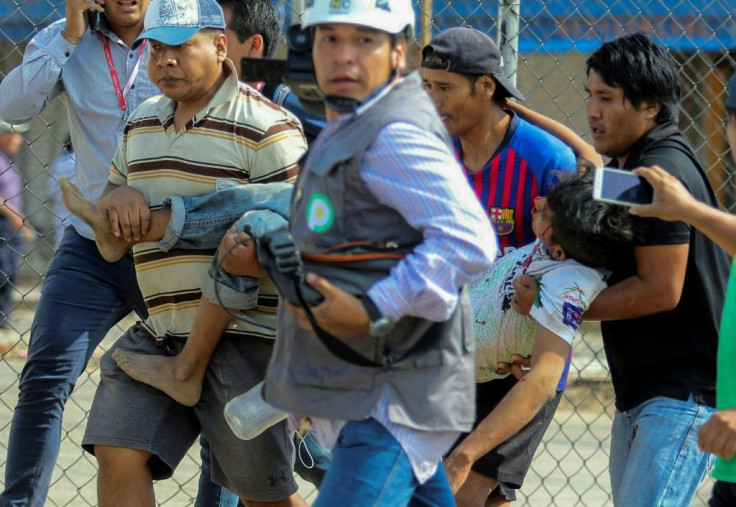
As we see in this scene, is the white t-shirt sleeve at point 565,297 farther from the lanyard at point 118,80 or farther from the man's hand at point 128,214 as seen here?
the lanyard at point 118,80

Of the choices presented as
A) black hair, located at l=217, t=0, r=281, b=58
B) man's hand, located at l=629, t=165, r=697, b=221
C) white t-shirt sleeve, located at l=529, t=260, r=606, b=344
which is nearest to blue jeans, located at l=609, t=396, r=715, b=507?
white t-shirt sleeve, located at l=529, t=260, r=606, b=344

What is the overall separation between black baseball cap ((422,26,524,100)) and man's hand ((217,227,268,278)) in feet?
3.29

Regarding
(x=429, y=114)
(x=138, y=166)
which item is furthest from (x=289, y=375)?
(x=138, y=166)

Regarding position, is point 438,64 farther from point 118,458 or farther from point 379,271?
point 118,458

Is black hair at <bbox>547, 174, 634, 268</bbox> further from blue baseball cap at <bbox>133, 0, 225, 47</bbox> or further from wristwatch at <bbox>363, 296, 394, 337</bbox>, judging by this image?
blue baseball cap at <bbox>133, 0, 225, 47</bbox>

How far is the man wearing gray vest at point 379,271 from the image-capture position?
235cm

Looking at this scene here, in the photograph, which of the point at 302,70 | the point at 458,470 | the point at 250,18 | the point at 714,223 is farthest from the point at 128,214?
the point at 714,223

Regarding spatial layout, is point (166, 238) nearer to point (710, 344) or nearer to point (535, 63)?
point (710, 344)

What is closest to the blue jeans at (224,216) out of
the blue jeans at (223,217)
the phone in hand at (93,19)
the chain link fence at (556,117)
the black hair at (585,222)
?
the blue jeans at (223,217)

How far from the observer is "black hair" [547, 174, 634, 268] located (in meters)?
3.16

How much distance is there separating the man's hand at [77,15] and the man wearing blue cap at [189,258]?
0.55 metres

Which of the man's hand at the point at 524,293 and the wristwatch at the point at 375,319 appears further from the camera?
the man's hand at the point at 524,293

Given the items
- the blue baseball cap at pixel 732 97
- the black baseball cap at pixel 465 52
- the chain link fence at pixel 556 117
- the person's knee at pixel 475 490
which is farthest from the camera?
the chain link fence at pixel 556 117

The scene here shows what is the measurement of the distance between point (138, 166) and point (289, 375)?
1.12 metres
